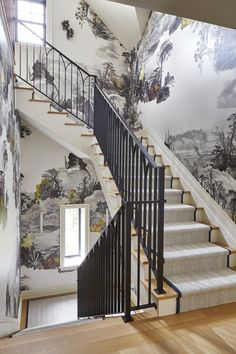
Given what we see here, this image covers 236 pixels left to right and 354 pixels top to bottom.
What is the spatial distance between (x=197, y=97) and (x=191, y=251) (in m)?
2.07

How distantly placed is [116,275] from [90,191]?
11.1 ft

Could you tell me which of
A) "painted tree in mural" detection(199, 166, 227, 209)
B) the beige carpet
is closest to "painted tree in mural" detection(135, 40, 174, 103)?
"painted tree in mural" detection(199, 166, 227, 209)

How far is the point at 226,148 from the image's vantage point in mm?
2992

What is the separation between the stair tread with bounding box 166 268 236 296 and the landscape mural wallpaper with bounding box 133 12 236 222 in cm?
70

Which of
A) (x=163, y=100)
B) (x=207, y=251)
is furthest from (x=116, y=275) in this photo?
(x=163, y=100)

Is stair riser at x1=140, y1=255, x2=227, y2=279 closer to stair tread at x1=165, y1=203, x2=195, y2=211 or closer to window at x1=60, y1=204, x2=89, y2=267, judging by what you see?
stair tread at x1=165, y1=203, x2=195, y2=211

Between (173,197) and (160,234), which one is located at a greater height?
(173,197)

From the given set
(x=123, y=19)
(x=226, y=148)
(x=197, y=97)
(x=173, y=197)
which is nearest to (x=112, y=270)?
(x=173, y=197)

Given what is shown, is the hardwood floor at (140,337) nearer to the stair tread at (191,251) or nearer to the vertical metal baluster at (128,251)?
the vertical metal baluster at (128,251)

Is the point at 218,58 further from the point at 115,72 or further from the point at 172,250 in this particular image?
the point at 115,72

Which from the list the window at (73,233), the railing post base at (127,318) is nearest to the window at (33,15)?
the window at (73,233)

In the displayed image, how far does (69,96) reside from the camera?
5.57m

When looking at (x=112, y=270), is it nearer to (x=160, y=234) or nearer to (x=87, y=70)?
(x=160, y=234)

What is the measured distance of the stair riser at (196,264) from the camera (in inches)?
97.3
